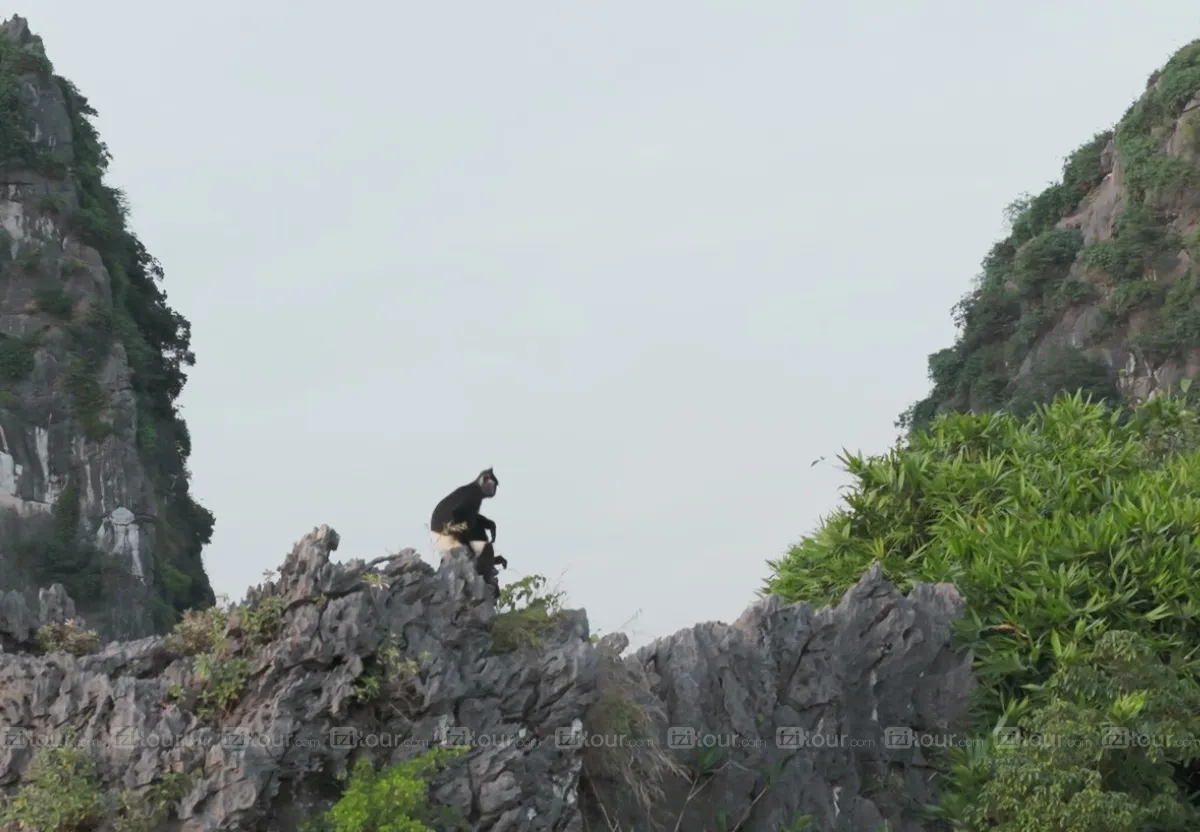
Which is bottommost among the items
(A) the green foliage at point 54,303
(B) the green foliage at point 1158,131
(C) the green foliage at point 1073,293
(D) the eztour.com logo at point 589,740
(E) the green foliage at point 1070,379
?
(D) the eztour.com logo at point 589,740

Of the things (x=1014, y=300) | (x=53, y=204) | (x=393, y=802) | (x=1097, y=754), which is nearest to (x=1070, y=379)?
(x=1014, y=300)

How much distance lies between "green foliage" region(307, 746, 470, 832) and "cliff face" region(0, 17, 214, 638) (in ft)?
146

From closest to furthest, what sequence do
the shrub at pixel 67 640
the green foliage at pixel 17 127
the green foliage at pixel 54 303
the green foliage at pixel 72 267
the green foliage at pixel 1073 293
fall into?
the shrub at pixel 67 640
the green foliage at pixel 1073 293
the green foliage at pixel 54 303
the green foliage at pixel 72 267
the green foliage at pixel 17 127

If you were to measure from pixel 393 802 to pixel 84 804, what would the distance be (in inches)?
62.9

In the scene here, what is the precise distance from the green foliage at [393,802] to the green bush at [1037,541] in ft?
13.6

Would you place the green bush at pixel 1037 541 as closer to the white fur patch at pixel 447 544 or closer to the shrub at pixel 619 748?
the shrub at pixel 619 748

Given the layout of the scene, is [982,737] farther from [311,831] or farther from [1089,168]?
[1089,168]

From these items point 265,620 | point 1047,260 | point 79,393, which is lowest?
point 265,620

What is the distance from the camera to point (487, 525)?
938cm

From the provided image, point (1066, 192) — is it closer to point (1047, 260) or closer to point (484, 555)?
point (1047, 260)

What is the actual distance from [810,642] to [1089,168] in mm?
45437

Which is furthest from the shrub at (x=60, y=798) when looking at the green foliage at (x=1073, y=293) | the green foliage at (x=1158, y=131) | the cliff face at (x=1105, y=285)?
the green foliage at (x=1073, y=293)

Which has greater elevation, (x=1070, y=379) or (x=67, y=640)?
(x=1070, y=379)

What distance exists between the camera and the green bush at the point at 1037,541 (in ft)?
37.1
